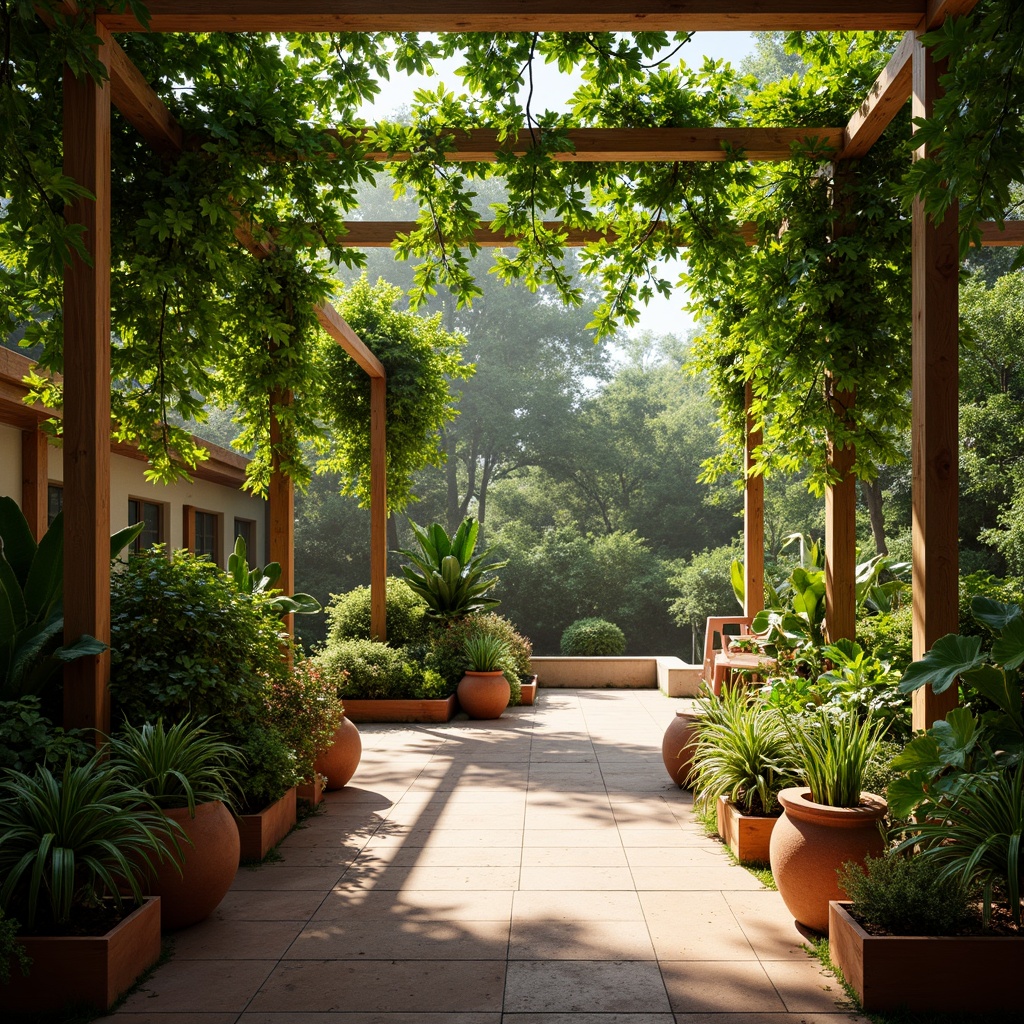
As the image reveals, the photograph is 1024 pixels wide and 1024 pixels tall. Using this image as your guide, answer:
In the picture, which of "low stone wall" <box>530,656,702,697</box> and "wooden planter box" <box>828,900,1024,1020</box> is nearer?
"wooden planter box" <box>828,900,1024,1020</box>

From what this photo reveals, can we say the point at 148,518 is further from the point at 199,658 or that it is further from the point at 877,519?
the point at 877,519

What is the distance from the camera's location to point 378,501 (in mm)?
10492

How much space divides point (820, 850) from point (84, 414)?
3.45m

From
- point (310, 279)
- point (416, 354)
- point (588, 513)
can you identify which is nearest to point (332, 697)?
point (310, 279)

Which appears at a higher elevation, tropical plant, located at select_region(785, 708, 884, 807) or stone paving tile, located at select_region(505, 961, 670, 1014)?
tropical plant, located at select_region(785, 708, 884, 807)

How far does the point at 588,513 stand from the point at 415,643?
16.8 meters

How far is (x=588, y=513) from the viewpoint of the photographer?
88.7 feet

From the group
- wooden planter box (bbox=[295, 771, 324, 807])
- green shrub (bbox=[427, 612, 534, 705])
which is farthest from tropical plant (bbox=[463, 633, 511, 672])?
wooden planter box (bbox=[295, 771, 324, 807])

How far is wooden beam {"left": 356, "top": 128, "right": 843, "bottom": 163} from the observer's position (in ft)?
17.9

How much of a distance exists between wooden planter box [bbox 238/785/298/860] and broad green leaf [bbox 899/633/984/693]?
311 centimetres

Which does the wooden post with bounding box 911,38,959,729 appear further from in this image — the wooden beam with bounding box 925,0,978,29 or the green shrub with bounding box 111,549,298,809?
the green shrub with bounding box 111,549,298,809

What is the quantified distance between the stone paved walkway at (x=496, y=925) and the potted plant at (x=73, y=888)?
0.16 metres

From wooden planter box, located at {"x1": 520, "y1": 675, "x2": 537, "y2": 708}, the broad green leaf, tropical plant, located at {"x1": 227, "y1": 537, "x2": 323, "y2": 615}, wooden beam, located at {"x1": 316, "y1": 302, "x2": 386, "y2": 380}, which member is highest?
wooden beam, located at {"x1": 316, "y1": 302, "x2": 386, "y2": 380}

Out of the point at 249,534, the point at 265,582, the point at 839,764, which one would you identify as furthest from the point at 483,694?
the point at 249,534
